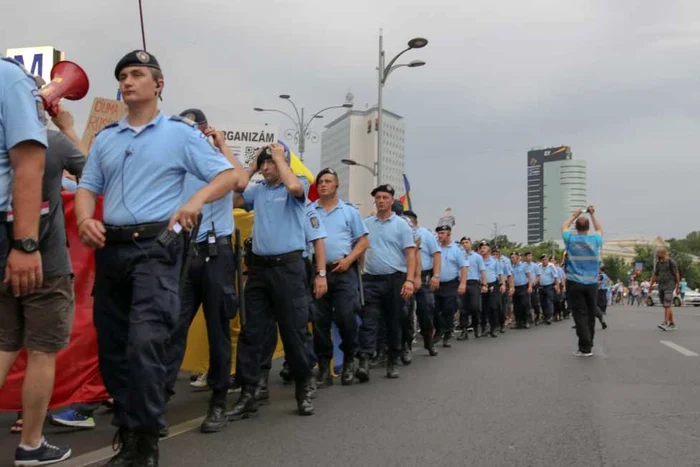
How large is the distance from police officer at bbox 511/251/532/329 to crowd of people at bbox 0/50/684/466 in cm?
1182

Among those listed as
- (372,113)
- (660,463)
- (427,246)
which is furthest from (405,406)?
(372,113)

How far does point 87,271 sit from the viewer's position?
16.9ft

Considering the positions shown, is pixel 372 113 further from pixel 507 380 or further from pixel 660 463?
pixel 660 463

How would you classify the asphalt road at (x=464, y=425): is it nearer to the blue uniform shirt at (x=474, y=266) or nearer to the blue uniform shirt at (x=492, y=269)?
the blue uniform shirt at (x=474, y=266)

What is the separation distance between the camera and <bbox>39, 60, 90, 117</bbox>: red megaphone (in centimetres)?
407

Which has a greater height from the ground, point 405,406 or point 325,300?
point 325,300

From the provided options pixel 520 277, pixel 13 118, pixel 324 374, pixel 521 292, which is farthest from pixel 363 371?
pixel 521 292

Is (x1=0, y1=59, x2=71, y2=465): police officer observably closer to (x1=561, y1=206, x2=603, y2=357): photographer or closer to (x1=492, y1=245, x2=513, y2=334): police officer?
(x1=561, y1=206, x2=603, y2=357): photographer

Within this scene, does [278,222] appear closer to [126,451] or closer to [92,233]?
[92,233]

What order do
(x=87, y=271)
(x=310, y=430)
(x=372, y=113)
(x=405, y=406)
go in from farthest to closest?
1. (x=372, y=113)
2. (x=405, y=406)
3. (x=87, y=271)
4. (x=310, y=430)

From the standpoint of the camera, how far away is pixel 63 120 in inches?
169

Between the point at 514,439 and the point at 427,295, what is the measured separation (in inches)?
224

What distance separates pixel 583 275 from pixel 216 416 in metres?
6.37

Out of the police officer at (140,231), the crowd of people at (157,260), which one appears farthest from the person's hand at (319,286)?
the police officer at (140,231)
